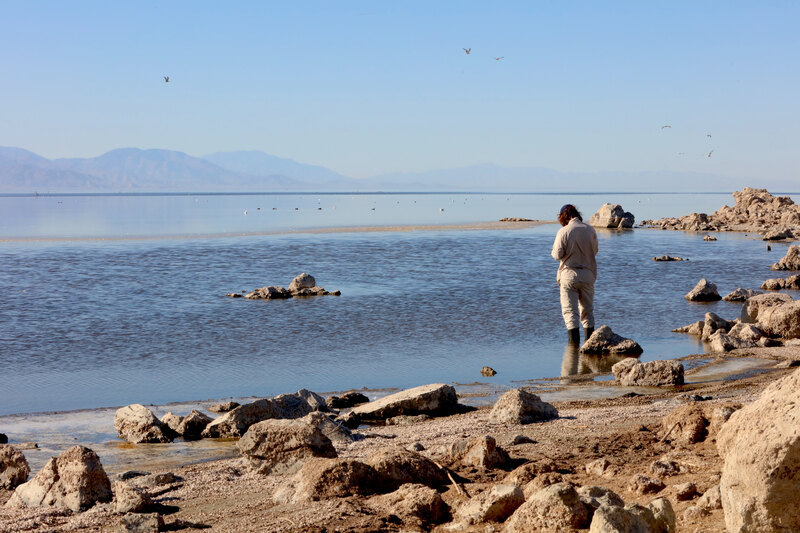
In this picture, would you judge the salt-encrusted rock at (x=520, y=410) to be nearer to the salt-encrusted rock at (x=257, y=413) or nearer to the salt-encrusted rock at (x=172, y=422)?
the salt-encrusted rock at (x=257, y=413)

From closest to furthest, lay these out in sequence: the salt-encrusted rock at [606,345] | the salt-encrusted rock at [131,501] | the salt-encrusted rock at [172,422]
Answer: the salt-encrusted rock at [131,501]
the salt-encrusted rock at [172,422]
the salt-encrusted rock at [606,345]

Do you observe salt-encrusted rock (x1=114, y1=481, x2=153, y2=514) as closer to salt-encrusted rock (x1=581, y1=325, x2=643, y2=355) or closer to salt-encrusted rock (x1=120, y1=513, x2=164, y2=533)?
salt-encrusted rock (x1=120, y1=513, x2=164, y2=533)

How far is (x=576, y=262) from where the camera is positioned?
13.0 metres

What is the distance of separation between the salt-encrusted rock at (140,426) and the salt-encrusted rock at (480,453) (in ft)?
10.8

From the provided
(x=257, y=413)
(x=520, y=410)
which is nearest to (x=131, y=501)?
(x=257, y=413)

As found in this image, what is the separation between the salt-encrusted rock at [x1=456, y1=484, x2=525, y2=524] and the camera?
15.4ft

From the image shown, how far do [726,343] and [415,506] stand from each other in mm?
8673

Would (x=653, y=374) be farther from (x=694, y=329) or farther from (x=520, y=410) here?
(x=694, y=329)

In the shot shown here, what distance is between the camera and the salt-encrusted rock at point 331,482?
535 cm

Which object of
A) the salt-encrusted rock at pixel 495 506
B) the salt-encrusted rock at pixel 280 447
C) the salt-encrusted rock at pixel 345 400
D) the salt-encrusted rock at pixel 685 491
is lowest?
the salt-encrusted rock at pixel 345 400

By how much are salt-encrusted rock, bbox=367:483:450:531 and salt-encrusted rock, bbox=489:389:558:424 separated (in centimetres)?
269

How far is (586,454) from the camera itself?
624 centimetres

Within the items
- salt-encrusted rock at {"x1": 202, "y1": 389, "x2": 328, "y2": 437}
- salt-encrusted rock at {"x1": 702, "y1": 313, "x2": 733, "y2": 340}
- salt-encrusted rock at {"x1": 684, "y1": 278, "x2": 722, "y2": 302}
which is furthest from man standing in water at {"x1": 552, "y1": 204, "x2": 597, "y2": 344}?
salt-encrusted rock at {"x1": 684, "y1": 278, "x2": 722, "y2": 302}

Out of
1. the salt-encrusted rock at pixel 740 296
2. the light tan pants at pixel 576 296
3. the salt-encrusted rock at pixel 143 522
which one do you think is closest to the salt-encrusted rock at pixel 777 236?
the salt-encrusted rock at pixel 740 296
